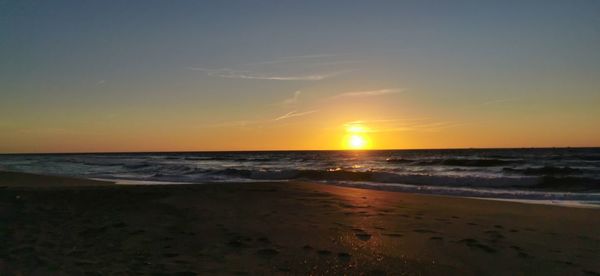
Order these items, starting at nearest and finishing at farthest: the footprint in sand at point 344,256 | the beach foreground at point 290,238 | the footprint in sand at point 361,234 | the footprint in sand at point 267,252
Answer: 1. the beach foreground at point 290,238
2. the footprint in sand at point 344,256
3. the footprint in sand at point 267,252
4. the footprint in sand at point 361,234

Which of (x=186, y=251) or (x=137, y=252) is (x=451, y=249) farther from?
(x=137, y=252)

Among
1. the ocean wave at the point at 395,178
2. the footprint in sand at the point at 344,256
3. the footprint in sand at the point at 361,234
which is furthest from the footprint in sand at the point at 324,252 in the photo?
the ocean wave at the point at 395,178

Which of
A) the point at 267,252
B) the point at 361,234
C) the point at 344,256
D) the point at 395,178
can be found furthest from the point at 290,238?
the point at 395,178

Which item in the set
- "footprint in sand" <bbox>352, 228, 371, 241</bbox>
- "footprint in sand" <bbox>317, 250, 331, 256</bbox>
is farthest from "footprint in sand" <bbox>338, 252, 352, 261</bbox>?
"footprint in sand" <bbox>352, 228, 371, 241</bbox>

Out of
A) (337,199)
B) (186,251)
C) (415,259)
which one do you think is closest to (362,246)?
(415,259)

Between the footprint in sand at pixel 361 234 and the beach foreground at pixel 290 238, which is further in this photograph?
the footprint in sand at pixel 361 234

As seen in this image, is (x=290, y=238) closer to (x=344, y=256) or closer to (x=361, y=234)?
(x=361, y=234)

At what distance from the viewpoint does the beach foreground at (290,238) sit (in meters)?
4.93

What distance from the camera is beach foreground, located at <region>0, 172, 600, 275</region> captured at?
493cm

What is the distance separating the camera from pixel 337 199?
1138cm

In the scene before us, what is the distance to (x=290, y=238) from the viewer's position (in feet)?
20.8

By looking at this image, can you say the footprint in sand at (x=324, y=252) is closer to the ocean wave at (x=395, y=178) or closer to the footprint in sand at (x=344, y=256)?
the footprint in sand at (x=344, y=256)

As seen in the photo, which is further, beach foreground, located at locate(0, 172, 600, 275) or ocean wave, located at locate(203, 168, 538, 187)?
ocean wave, located at locate(203, 168, 538, 187)

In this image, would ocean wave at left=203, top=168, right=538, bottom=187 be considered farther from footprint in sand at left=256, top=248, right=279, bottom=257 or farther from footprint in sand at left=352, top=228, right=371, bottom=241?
footprint in sand at left=256, top=248, right=279, bottom=257
